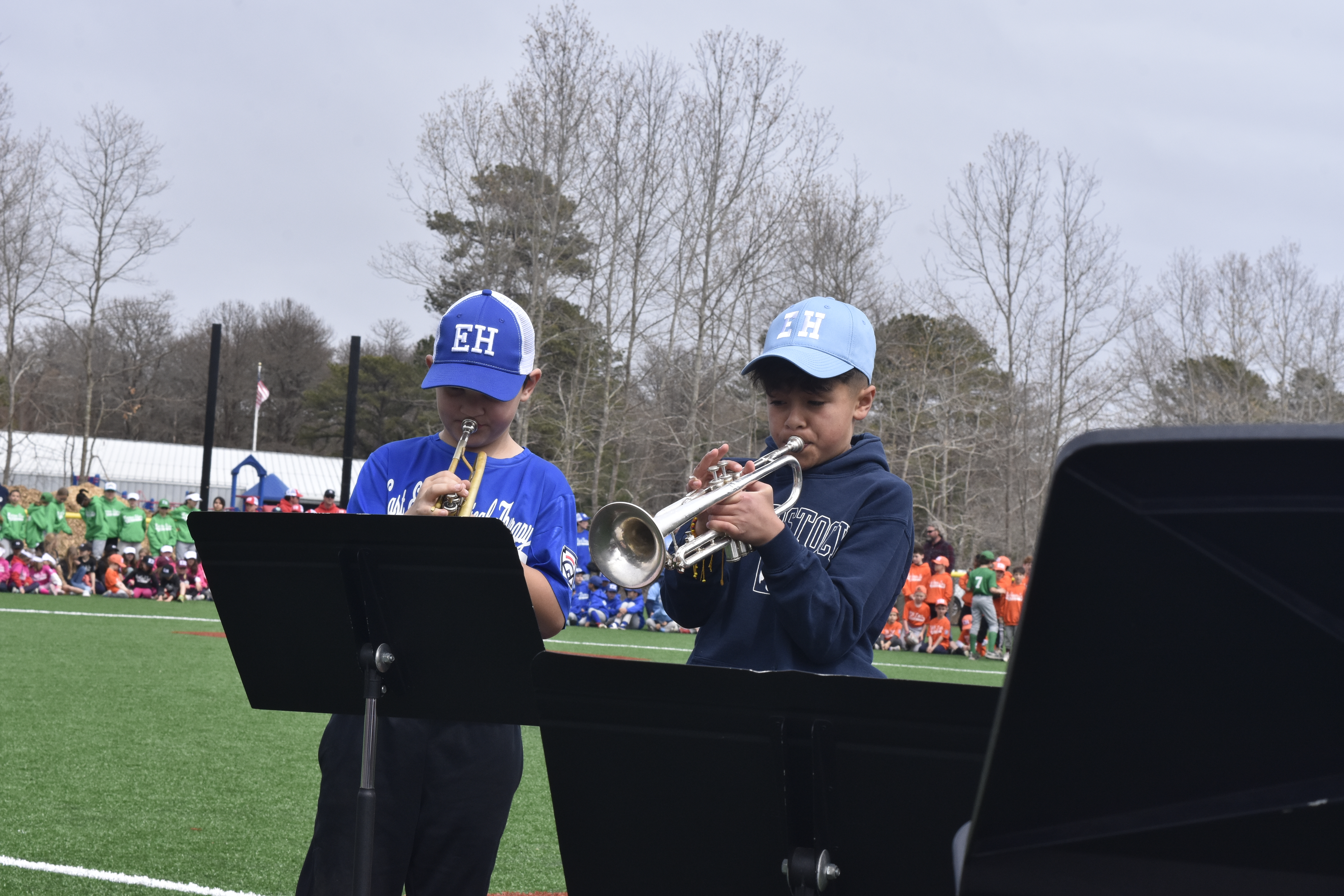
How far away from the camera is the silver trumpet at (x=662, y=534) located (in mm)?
2600

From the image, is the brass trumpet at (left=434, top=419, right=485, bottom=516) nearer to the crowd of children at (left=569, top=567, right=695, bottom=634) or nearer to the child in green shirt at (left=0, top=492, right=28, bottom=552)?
the crowd of children at (left=569, top=567, right=695, bottom=634)

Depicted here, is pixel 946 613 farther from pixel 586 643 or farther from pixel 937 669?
pixel 586 643

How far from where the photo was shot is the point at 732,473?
2797 millimetres

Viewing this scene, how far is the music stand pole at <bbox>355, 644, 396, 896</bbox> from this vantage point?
8.28 feet

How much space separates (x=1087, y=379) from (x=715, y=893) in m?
34.9

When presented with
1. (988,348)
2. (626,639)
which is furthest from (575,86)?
(626,639)

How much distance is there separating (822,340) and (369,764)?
1405 mm

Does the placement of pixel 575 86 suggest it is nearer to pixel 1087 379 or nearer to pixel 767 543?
pixel 1087 379

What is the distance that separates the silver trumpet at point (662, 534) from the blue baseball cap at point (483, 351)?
0.55 meters

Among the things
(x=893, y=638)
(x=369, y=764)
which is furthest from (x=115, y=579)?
(x=369, y=764)

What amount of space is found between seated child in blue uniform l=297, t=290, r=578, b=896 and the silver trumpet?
0.76ft

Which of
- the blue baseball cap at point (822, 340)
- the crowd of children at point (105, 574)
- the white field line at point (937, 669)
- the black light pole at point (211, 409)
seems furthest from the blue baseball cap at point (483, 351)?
the black light pole at point (211, 409)

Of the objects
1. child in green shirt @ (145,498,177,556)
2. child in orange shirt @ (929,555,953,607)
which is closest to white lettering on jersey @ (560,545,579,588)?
child in orange shirt @ (929,555,953,607)

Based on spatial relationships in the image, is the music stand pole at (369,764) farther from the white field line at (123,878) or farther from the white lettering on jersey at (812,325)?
the white field line at (123,878)
